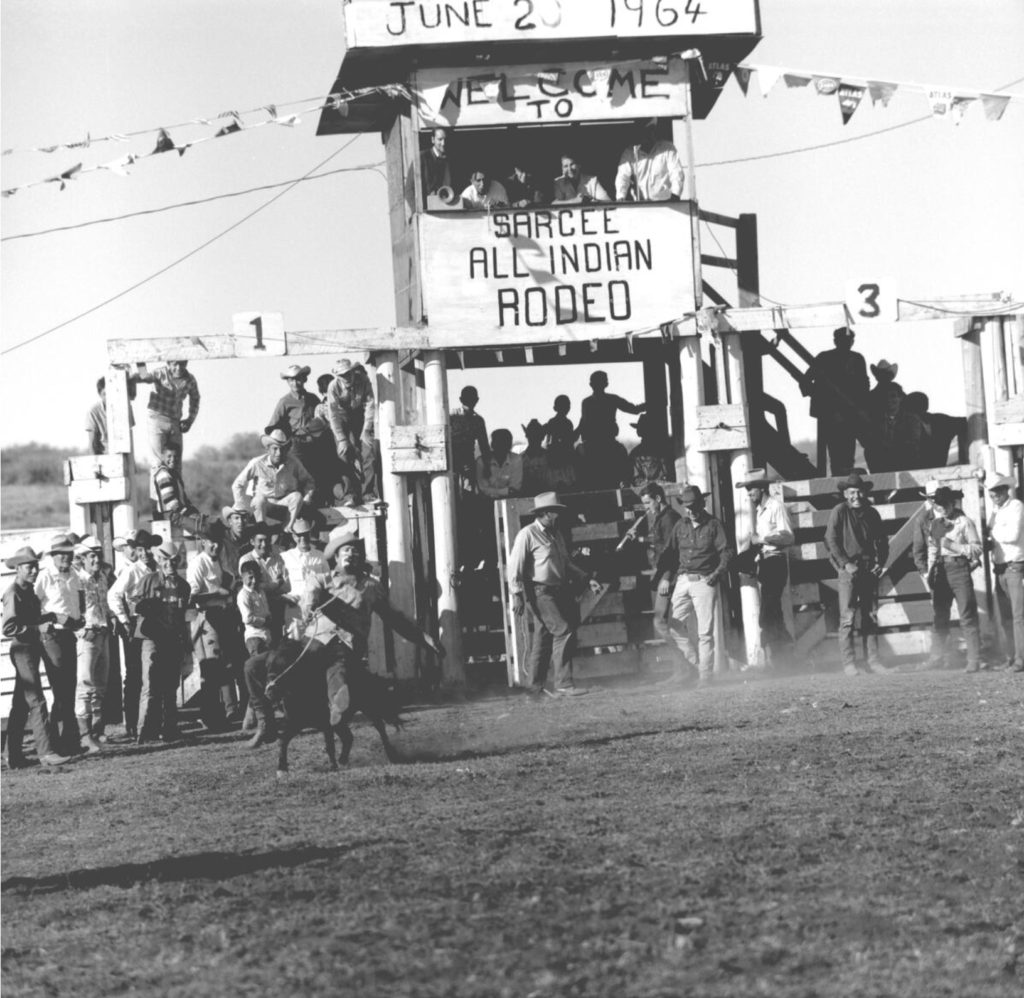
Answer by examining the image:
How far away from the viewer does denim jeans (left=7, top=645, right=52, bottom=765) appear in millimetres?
13812

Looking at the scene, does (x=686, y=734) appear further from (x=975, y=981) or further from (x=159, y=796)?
(x=975, y=981)

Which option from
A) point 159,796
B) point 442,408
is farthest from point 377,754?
point 442,408

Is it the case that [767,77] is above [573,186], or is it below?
above

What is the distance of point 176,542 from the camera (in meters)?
17.2

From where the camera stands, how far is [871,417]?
65.1 ft

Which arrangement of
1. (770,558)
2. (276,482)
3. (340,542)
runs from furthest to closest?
(770,558), (276,482), (340,542)

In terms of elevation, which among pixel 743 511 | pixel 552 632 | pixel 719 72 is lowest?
pixel 552 632

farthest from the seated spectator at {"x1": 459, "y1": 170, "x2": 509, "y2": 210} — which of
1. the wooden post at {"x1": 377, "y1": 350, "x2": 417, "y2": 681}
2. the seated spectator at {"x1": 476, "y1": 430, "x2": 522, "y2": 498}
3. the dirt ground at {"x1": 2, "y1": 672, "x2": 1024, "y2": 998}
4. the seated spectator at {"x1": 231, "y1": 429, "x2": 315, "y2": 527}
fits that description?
→ the dirt ground at {"x1": 2, "y1": 672, "x2": 1024, "y2": 998}

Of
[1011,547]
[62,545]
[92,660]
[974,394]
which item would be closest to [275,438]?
[62,545]

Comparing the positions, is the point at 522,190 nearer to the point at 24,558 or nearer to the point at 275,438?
the point at 275,438

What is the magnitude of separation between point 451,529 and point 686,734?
5445mm

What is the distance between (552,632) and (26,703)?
5273 millimetres

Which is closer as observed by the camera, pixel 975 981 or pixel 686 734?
pixel 975 981

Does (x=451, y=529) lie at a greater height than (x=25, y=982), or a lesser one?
greater
